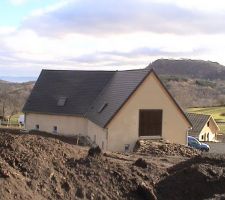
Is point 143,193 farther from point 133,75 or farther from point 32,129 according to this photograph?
point 32,129

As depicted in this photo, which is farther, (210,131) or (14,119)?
(14,119)

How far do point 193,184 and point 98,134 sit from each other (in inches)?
765

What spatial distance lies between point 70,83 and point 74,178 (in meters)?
29.5

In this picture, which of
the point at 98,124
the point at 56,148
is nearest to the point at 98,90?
the point at 98,124

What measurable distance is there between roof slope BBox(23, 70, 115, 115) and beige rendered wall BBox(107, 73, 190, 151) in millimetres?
5666

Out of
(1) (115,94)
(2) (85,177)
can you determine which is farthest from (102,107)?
(2) (85,177)

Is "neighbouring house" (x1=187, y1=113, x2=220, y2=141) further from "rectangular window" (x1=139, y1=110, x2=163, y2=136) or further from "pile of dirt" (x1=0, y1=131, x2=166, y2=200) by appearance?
"pile of dirt" (x1=0, y1=131, x2=166, y2=200)

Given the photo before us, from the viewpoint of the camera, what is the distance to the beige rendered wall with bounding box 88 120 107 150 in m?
33.7

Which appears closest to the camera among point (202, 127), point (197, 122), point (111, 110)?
point (111, 110)

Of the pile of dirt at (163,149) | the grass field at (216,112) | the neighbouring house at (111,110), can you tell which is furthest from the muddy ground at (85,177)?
the grass field at (216,112)

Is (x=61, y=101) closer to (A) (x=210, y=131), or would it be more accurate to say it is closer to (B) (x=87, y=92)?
(B) (x=87, y=92)

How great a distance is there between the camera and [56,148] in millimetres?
16953

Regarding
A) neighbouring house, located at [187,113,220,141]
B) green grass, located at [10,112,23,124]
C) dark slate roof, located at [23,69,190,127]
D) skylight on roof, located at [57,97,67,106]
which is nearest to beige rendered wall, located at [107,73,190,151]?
dark slate roof, located at [23,69,190,127]

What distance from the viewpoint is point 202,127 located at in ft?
243
